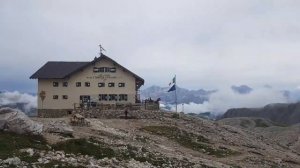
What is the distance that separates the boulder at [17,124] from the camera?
4303 cm

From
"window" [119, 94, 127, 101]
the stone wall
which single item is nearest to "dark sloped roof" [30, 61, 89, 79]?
"window" [119, 94, 127, 101]

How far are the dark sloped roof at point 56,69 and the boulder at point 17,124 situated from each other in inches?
2107

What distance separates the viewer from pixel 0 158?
3397 cm

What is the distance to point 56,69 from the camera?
10225 cm

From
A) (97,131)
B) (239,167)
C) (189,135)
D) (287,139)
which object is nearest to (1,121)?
(97,131)

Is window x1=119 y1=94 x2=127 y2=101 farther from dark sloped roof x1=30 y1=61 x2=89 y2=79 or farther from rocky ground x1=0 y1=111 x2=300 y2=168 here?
rocky ground x1=0 y1=111 x2=300 y2=168

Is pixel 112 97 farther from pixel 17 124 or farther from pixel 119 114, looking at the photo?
pixel 17 124

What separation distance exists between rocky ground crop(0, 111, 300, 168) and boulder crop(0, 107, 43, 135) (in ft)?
5.00

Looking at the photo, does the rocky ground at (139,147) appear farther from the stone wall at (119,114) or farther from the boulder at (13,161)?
the stone wall at (119,114)

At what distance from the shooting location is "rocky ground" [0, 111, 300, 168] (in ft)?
122

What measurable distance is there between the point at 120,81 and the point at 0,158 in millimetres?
65110

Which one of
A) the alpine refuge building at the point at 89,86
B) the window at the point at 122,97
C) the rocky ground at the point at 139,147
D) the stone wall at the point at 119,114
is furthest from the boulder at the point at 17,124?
the window at the point at 122,97

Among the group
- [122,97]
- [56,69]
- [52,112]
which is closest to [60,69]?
[56,69]

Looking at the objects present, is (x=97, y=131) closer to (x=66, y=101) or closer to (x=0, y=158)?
(x=0, y=158)
